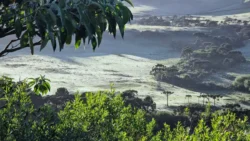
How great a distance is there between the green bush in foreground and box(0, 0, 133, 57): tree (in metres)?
2.95

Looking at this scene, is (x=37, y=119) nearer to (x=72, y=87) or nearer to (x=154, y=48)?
(x=72, y=87)

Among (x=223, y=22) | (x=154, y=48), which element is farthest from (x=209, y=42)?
(x=223, y=22)

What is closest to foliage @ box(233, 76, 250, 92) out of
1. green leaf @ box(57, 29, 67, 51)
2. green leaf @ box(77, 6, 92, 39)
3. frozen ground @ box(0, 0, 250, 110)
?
frozen ground @ box(0, 0, 250, 110)

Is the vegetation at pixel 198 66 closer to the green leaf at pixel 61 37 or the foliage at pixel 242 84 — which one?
the foliage at pixel 242 84

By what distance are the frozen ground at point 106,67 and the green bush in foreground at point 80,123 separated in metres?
30.9

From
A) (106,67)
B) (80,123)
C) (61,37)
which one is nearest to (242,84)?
(106,67)

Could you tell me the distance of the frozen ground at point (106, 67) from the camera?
Answer: 50125 mm

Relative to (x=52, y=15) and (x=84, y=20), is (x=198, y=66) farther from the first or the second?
(x=52, y=15)

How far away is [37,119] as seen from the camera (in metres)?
8.44

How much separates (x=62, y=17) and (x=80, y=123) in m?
4.41

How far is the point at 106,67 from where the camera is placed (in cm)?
6356

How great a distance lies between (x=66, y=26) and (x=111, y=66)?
60.8 meters

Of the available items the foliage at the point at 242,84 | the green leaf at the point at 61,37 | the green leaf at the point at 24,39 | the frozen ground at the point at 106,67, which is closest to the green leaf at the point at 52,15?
the green leaf at the point at 61,37

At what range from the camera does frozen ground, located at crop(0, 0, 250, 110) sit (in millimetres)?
50125
